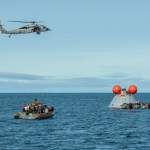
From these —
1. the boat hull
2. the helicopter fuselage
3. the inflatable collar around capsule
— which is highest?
the helicopter fuselage

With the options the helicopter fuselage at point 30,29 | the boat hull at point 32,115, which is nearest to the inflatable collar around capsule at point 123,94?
the boat hull at point 32,115

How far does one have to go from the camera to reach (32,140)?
56312mm

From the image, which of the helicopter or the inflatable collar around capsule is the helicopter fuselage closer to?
the helicopter

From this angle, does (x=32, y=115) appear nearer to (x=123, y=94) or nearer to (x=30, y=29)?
(x=30, y=29)

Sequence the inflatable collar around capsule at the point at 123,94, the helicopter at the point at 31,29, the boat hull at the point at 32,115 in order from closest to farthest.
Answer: the helicopter at the point at 31,29 → the boat hull at the point at 32,115 → the inflatable collar around capsule at the point at 123,94

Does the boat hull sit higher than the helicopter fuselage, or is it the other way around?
the helicopter fuselage

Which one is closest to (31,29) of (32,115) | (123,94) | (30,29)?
(30,29)

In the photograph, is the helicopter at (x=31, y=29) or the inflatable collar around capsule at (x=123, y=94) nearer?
the helicopter at (x=31, y=29)

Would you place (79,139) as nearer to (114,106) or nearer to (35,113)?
(35,113)

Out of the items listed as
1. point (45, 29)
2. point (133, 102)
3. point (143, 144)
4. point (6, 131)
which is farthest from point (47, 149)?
point (133, 102)

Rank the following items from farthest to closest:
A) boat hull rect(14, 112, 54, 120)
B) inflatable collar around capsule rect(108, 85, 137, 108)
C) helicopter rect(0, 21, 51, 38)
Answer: inflatable collar around capsule rect(108, 85, 137, 108), boat hull rect(14, 112, 54, 120), helicopter rect(0, 21, 51, 38)

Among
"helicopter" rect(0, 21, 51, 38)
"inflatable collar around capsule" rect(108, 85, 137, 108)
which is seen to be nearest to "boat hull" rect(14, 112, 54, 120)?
"helicopter" rect(0, 21, 51, 38)

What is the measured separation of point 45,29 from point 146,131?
68.1 ft

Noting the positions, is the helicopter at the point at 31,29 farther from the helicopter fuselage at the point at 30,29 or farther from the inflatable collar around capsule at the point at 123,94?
the inflatable collar around capsule at the point at 123,94
